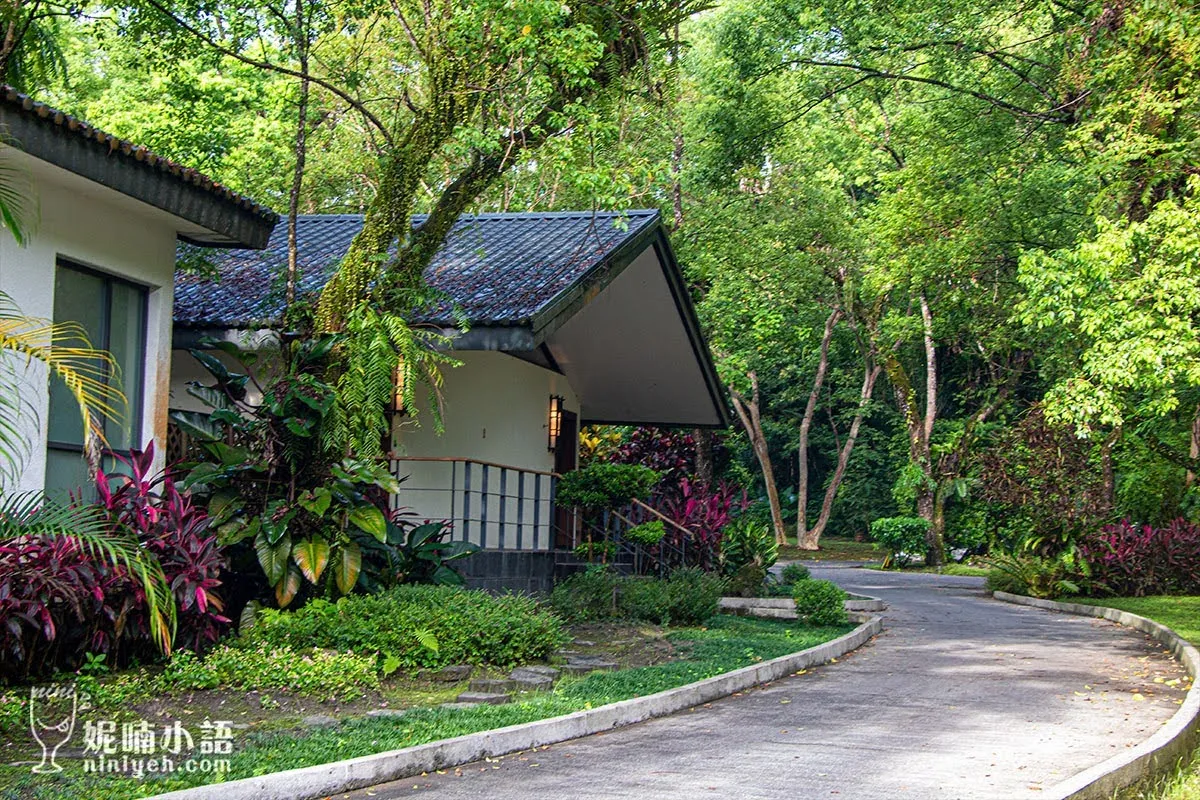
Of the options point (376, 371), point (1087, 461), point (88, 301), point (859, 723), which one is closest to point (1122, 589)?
point (1087, 461)

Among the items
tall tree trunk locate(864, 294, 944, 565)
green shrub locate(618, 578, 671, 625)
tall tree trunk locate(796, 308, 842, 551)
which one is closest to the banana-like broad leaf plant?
green shrub locate(618, 578, 671, 625)

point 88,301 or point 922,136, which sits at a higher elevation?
point 922,136

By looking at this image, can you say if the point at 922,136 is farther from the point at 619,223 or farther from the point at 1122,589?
the point at 619,223

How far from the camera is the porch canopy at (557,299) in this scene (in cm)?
1354

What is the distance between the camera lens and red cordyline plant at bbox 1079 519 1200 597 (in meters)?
21.3

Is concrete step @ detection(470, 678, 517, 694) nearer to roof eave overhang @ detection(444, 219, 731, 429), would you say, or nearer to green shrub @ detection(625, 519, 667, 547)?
roof eave overhang @ detection(444, 219, 731, 429)

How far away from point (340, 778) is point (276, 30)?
10.3 meters

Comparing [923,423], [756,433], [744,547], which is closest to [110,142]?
[744,547]

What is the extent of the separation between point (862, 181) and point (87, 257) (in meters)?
26.6

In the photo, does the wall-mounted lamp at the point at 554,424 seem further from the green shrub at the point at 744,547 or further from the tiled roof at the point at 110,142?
the tiled roof at the point at 110,142

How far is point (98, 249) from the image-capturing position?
1101cm

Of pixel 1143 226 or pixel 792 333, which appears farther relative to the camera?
pixel 792 333

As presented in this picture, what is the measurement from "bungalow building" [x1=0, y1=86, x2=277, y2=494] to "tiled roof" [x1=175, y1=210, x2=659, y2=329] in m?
1.47

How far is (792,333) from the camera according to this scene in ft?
115
